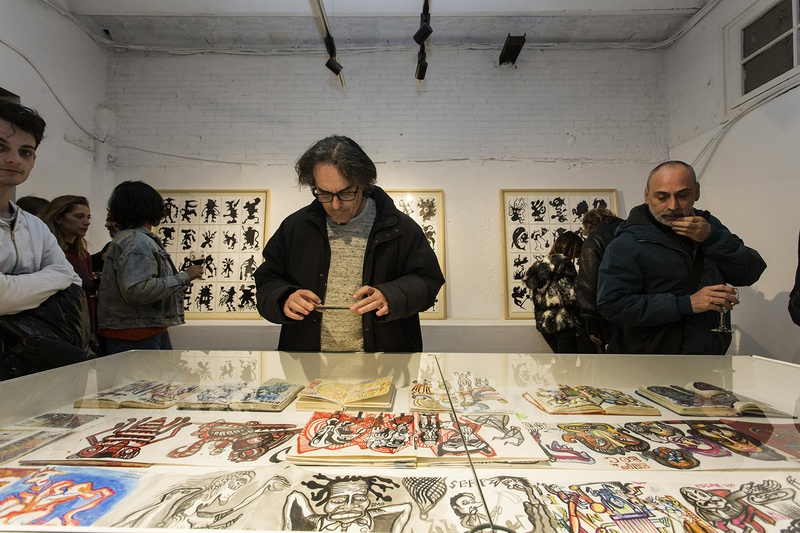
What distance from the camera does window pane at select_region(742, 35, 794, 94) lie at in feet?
10.0

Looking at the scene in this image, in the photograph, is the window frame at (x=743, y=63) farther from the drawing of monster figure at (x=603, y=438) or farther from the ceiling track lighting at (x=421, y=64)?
the drawing of monster figure at (x=603, y=438)

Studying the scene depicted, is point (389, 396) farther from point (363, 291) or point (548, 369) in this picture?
point (548, 369)

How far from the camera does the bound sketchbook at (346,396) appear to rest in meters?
1.19

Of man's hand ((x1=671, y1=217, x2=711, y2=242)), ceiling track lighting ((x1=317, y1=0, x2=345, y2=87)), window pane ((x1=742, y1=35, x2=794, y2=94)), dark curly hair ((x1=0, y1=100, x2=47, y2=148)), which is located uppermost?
ceiling track lighting ((x1=317, y1=0, x2=345, y2=87))

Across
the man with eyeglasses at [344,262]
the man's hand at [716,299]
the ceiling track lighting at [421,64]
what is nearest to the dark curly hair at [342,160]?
the man with eyeglasses at [344,262]

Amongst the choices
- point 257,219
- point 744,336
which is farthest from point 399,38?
point 744,336

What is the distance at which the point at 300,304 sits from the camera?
1589 mm

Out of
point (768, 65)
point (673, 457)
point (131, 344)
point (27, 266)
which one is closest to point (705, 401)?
point (673, 457)

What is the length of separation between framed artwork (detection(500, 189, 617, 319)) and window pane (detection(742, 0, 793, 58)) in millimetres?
1611

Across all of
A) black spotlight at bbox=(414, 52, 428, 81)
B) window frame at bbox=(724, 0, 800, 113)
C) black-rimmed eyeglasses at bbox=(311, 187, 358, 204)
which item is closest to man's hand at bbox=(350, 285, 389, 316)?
black-rimmed eyeglasses at bbox=(311, 187, 358, 204)

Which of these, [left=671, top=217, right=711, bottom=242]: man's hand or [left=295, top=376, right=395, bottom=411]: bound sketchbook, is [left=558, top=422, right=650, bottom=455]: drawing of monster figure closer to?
[left=295, top=376, right=395, bottom=411]: bound sketchbook

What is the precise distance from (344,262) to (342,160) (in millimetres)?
467

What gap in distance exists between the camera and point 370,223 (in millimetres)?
1917

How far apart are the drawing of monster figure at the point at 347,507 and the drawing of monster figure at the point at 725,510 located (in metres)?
0.53
